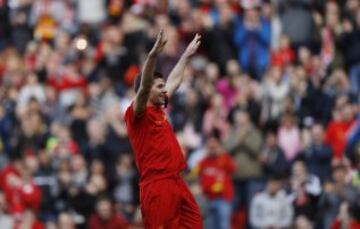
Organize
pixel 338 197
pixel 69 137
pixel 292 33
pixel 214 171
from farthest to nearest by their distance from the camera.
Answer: pixel 292 33, pixel 69 137, pixel 214 171, pixel 338 197

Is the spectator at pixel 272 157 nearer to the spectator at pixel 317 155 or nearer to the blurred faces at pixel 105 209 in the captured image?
the spectator at pixel 317 155

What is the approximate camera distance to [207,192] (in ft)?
75.3

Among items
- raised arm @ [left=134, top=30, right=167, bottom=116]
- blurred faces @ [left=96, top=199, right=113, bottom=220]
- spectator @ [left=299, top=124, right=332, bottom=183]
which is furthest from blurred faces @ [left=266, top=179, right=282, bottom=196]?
raised arm @ [left=134, top=30, right=167, bottom=116]

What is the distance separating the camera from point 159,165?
1531 cm

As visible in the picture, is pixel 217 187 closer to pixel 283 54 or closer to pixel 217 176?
pixel 217 176

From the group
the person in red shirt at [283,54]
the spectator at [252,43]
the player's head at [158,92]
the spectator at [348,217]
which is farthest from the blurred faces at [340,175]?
the player's head at [158,92]

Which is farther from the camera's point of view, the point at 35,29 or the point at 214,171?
the point at 35,29

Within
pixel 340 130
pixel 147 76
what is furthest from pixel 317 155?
pixel 147 76

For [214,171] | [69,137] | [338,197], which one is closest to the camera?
[338,197]

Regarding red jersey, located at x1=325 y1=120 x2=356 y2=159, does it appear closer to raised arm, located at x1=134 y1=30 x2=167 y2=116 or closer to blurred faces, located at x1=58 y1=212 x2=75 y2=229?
blurred faces, located at x1=58 y1=212 x2=75 y2=229

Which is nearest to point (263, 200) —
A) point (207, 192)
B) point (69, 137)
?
point (207, 192)

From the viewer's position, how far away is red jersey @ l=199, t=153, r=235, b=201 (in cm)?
2295

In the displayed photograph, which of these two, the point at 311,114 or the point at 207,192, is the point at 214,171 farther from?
the point at 311,114

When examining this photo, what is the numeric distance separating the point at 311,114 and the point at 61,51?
18.1 ft
